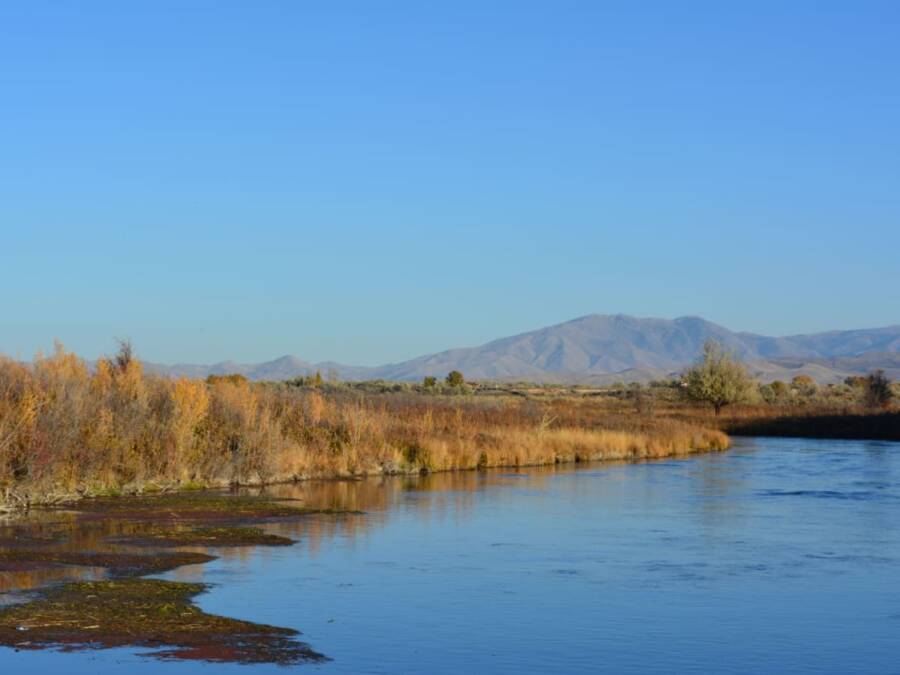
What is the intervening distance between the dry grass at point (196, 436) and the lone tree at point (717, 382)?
33.7 m

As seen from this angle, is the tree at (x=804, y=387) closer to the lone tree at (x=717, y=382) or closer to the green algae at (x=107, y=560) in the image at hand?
the lone tree at (x=717, y=382)

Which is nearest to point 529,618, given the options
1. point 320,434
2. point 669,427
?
point 320,434

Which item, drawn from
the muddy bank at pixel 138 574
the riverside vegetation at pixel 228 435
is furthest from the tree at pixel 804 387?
the muddy bank at pixel 138 574

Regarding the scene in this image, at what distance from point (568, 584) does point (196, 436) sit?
46.5 feet

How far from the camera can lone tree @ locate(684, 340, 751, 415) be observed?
250 feet

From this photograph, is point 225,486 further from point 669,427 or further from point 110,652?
point 669,427

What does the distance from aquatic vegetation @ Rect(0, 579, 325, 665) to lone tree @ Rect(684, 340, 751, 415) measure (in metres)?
62.3

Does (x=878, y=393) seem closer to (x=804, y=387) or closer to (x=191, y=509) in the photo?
(x=804, y=387)

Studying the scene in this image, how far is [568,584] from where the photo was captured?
18438mm

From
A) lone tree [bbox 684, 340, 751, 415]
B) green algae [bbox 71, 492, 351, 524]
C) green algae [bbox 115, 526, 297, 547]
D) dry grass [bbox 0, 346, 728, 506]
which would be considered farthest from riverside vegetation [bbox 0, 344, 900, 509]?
lone tree [bbox 684, 340, 751, 415]

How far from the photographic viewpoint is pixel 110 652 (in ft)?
43.6

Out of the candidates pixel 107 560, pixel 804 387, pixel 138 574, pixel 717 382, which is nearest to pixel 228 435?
pixel 107 560

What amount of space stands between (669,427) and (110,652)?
41.2m

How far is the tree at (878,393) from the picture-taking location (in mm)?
73062
